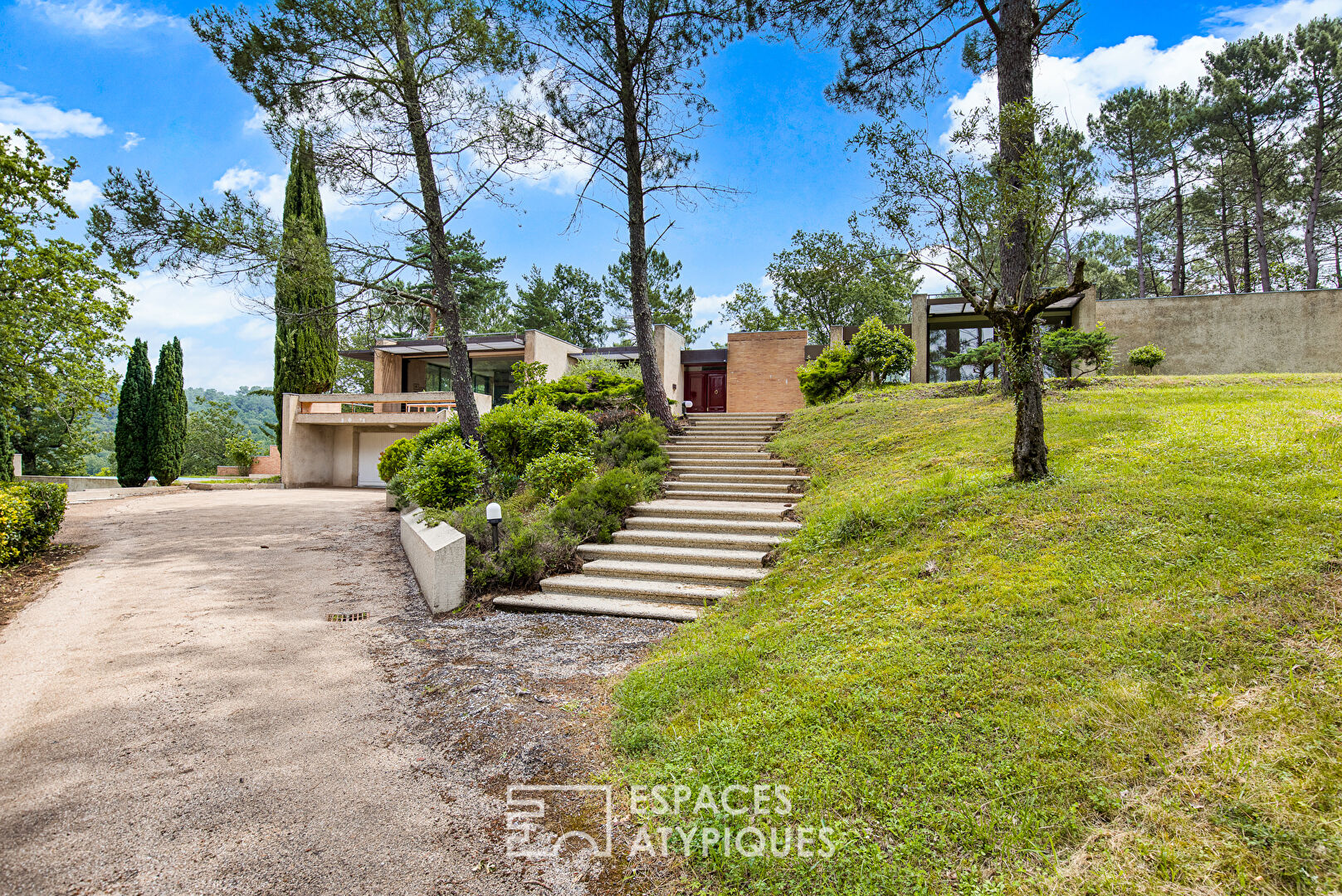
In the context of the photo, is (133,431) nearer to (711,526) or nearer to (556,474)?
(556,474)

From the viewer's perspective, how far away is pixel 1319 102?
20109 mm

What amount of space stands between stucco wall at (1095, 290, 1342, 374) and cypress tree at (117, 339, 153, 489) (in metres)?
31.6

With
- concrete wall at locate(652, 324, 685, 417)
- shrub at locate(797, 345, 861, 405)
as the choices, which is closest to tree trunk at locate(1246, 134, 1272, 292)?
shrub at locate(797, 345, 861, 405)

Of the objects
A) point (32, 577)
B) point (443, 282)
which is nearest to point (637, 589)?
point (32, 577)

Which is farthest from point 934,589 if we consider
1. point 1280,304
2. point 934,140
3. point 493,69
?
point 1280,304

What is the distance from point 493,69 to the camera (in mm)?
10867

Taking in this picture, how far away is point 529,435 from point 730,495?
344 cm

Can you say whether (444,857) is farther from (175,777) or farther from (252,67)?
Result: (252,67)

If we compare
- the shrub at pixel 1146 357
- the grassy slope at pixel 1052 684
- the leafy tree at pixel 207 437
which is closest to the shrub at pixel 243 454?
the leafy tree at pixel 207 437

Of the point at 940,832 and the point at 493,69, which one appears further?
the point at 493,69

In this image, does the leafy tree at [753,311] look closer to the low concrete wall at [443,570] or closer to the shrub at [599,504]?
the shrub at [599,504]

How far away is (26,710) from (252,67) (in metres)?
10.5

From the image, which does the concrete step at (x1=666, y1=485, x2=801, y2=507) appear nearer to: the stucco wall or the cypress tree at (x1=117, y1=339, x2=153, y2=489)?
the stucco wall

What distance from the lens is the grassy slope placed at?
6.65ft
